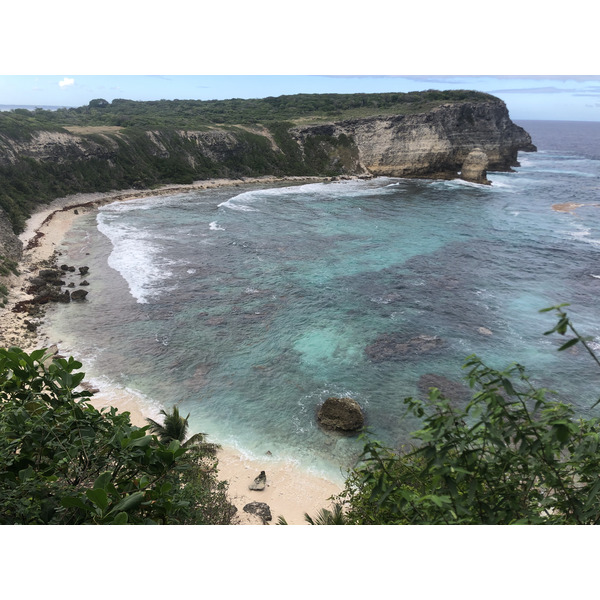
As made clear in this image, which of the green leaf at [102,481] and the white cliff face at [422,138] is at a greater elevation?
the white cliff face at [422,138]

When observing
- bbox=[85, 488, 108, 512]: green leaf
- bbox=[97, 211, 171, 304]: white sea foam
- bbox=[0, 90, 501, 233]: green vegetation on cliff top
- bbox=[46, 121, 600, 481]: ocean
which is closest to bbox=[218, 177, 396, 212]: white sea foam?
bbox=[46, 121, 600, 481]: ocean

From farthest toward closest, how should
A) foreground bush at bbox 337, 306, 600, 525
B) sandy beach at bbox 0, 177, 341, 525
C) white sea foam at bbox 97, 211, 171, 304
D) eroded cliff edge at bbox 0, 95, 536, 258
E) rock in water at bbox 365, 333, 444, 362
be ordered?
eroded cliff edge at bbox 0, 95, 536, 258 < white sea foam at bbox 97, 211, 171, 304 < rock in water at bbox 365, 333, 444, 362 < sandy beach at bbox 0, 177, 341, 525 < foreground bush at bbox 337, 306, 600, 525

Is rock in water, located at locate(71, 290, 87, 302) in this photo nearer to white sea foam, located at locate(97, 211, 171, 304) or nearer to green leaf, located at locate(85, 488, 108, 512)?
white sea foam, located at locate(97, 211, 171, 304)

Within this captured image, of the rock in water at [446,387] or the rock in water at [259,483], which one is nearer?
the rock in water at [259,483]

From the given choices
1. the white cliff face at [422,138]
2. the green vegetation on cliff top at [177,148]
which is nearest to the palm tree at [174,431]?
the green vegetation on cliff top at [177,148]

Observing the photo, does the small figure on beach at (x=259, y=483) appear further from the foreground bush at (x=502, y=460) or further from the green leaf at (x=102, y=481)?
→ the green leaf at (x=102, y=481)

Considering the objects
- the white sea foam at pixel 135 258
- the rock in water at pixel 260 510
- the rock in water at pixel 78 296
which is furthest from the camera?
the white sea foam at pixel 135 258
